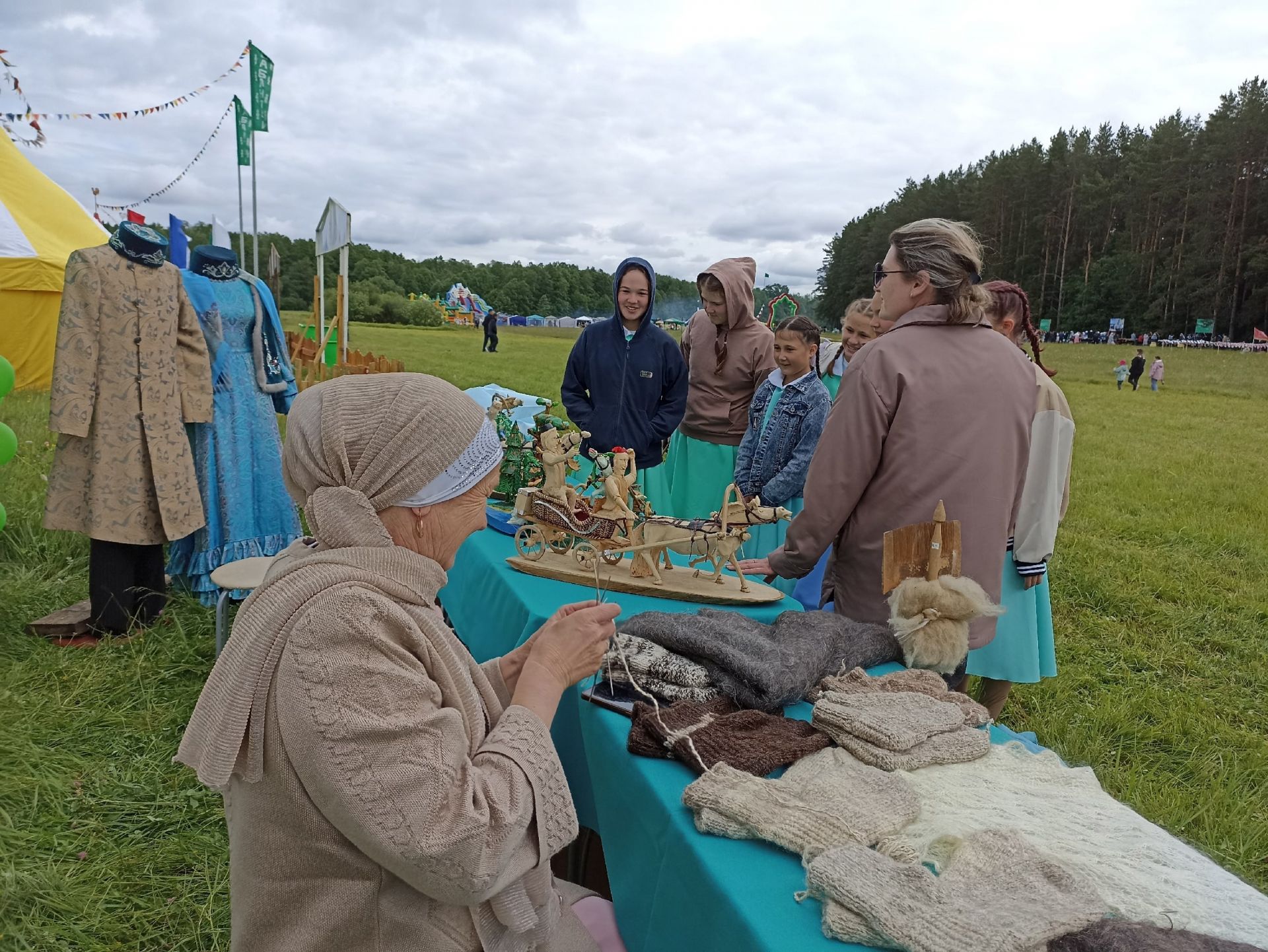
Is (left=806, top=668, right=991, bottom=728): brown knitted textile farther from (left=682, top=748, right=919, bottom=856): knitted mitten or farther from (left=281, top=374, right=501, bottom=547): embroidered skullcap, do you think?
(left=281, top=374, right=501, bottom=547): embroidered skullcap

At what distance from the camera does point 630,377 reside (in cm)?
453

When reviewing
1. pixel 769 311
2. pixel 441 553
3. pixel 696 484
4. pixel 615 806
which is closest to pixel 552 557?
pixel 615 806

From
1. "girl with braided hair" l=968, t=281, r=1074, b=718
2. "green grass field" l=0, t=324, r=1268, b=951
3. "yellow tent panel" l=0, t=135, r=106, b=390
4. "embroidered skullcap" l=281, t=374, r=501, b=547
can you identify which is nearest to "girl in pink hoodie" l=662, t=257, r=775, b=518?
"girl with braided hair" l=968, t=281, r=1074, b=718

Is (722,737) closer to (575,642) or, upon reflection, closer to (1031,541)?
(575,642)

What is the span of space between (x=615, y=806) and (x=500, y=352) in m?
26.9

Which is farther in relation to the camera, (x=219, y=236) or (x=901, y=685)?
(x=219, y=236)

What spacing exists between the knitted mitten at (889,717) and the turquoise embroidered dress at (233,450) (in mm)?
3595

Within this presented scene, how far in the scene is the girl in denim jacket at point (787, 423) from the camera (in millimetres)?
3691

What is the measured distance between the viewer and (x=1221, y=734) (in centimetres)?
374

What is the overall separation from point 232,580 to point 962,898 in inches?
120

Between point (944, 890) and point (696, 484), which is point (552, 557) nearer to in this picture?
point (944, 890)

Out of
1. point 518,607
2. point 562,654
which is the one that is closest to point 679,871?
point 562,654

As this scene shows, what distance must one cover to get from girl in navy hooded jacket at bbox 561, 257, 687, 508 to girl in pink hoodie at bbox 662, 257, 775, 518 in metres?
0.30

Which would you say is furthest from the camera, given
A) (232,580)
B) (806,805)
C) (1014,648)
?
(232,580)
